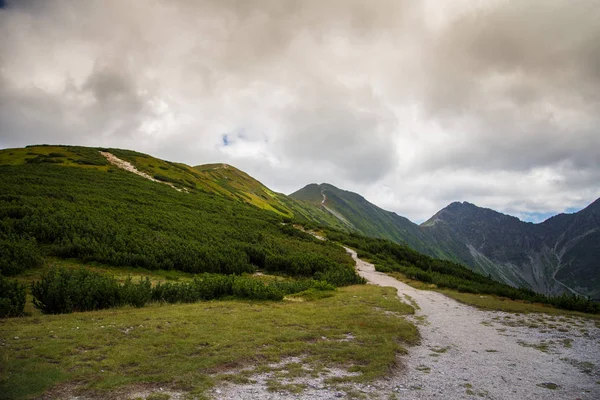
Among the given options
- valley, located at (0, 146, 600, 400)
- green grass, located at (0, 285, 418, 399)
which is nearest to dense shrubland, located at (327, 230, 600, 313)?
valley, located at (0, 146, 600, 400)

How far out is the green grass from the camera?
8.03m

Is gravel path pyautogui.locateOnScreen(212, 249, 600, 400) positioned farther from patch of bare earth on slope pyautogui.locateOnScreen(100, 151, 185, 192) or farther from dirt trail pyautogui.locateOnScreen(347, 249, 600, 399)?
patch of bare earth on slope pyautogui.locateOnScreen(100, 151, 185, 192)

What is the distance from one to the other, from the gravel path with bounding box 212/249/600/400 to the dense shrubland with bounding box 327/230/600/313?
20.5 feet

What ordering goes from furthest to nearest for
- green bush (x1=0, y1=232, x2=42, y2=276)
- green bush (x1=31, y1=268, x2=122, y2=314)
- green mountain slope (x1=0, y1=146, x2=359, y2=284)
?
1. green mountain slope (x1=0, y1=146, x2=359, y2=284)
2. green bush (x1=0, y1=232, x2=42, y2=276)
3. green bush (x1=31, y1=268, x2=122, y2=314)

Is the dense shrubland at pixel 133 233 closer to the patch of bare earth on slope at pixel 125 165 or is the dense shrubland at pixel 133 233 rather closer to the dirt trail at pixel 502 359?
the patch of bare earth on slope at pixel 125 165

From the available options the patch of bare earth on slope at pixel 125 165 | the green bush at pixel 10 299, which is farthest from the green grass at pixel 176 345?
the patch of bare earth on slope at pixel 125 165

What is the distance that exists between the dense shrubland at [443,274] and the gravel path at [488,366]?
6.23m

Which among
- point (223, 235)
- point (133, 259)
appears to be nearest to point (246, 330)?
point (133, 259)

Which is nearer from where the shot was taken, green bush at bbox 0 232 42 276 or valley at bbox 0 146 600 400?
A: valley at bbox 0 146 600 400

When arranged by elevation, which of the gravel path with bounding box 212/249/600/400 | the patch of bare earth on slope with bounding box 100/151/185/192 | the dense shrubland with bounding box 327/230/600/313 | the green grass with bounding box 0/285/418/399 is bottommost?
the green grass with bounding box 0/285/418/399

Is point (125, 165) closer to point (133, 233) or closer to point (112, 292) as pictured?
point (133, 233)

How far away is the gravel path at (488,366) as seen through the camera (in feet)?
26.8

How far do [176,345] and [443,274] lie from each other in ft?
164

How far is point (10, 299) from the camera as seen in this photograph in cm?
1320
